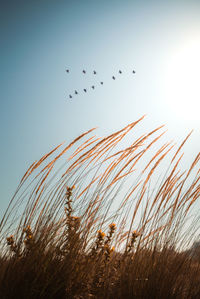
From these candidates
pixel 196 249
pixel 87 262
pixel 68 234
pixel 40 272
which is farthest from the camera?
pixel 196 249

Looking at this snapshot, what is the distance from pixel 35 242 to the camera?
161 centimetres

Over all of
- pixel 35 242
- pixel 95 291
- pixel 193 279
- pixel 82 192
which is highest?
pixel 82 192

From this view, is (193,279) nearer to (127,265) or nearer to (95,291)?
(127,265)

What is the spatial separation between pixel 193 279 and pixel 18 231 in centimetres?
116

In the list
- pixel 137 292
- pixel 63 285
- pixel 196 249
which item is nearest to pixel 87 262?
pixel 63 285

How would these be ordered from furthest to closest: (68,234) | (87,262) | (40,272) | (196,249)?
(196,249) < (68,234) < (87,262) < (40,272)

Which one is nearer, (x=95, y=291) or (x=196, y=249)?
(x=95, y=291)

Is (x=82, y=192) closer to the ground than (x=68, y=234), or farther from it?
farther from it

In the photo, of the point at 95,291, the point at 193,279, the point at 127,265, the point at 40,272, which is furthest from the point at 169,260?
the point at 40,272

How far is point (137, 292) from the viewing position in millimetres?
1461

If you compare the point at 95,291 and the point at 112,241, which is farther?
the point at 112,241

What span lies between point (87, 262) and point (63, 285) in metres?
0.18

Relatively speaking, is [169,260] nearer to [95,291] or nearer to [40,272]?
[95,291]

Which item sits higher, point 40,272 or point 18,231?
point 18,231
